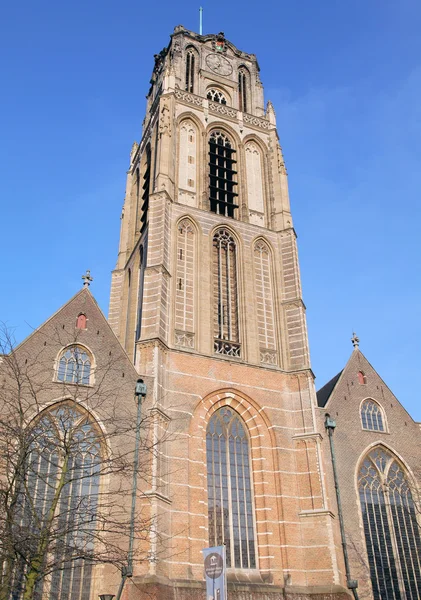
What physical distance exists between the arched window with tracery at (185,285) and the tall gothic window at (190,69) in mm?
12465

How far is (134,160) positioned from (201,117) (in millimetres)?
5832

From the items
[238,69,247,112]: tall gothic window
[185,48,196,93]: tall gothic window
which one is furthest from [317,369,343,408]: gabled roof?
[185,48,196,93]: tall gothic window

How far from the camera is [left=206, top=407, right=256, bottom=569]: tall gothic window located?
22.4 metres

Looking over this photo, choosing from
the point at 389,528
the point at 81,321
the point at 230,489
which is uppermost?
the point at 81,321

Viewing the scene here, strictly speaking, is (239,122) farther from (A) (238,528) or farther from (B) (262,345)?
(A) (238,528)

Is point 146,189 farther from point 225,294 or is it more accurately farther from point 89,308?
point 89,308

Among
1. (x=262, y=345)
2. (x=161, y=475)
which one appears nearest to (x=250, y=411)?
(x=262, y=345)

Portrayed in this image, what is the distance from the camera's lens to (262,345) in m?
28.1

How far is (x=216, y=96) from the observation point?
3900 centimetres

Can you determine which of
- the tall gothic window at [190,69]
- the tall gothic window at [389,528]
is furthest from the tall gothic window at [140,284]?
the tall gothic window at [190,69]

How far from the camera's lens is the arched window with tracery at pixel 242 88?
1554 inches

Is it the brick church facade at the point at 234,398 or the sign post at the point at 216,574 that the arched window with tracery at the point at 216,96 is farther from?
the sign post at the point at 216,574

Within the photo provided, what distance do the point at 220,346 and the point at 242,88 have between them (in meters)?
21.5

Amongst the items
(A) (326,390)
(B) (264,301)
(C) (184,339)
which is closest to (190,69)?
(B) (264,301)
